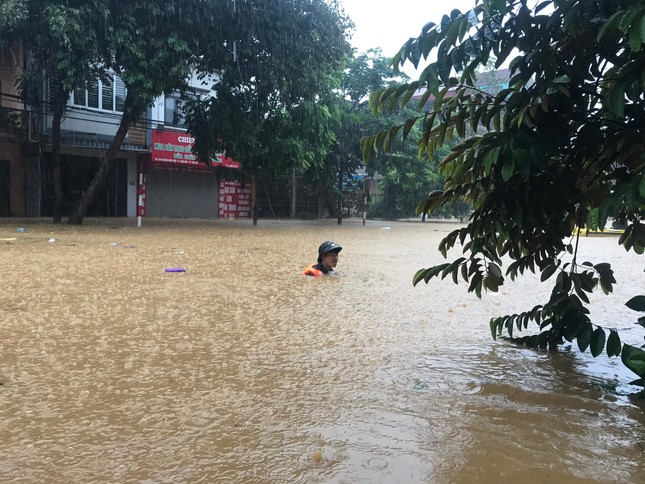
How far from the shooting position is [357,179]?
29.9 metres

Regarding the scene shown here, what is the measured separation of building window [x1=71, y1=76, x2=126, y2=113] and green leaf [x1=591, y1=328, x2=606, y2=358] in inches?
819

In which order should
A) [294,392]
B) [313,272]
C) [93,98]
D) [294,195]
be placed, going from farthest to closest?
[294,195] < [93,98] < [313,272] < [294,392]

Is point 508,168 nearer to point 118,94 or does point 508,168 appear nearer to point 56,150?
point 56,150

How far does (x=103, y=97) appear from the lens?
21.7 meters

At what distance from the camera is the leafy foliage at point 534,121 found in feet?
7.83

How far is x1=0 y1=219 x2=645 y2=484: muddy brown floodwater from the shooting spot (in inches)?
86.7

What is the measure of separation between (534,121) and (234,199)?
26616 millimetres

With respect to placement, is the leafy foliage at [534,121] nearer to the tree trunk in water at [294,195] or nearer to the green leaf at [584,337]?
the green leaf at [584,337]

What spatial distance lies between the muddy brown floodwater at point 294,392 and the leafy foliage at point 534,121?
637mm

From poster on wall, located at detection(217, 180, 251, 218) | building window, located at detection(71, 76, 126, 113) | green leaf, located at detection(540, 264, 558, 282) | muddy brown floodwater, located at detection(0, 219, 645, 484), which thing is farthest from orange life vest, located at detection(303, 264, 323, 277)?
poster on wall, located at detection(217, 180, 251, 218)

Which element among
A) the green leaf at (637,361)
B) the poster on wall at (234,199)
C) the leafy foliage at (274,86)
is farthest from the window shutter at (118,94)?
the green leaf at (637,361)

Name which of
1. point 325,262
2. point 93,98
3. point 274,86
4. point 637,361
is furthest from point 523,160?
point 93,98

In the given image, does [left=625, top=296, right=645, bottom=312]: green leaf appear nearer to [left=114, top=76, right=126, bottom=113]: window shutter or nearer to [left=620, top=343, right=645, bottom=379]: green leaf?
[left=620, top=343, right=645, bottom=379]: green leaf

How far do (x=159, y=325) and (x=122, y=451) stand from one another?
238 centimetres
